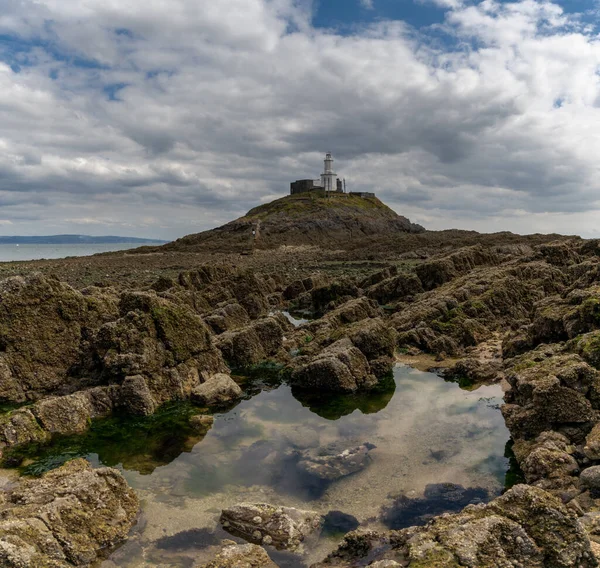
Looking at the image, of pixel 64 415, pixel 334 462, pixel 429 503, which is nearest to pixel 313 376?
pixel 334 462

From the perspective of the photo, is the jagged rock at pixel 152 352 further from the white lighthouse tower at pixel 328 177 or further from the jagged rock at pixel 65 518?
the white lighthouse tower at pixel 328 177

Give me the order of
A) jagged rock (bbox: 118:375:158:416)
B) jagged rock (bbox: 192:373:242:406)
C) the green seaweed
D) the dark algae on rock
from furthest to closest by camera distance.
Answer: jagged rock (bbox: 192:373:242:406), jagged rock (bbox: 118:375:158:416), the green seaweed, the dark algae on rock

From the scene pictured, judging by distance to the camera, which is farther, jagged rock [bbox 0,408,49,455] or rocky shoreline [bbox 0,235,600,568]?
jagged rock [bbox 0,408,49,455]

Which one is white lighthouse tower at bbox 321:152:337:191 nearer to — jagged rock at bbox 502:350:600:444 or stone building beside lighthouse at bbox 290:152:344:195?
stone building beside lighthouse at bbox 290:152:344:195

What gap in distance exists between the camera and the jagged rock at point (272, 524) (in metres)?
10.7

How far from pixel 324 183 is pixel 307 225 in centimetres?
4378

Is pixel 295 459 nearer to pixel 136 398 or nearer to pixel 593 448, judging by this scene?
pixel 136 398

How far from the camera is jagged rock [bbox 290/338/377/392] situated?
68.4 ft

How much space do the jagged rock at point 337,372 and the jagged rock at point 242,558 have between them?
1136 centimetres

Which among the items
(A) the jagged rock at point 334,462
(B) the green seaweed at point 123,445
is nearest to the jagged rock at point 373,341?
(A) the jagged rock at point 334,462

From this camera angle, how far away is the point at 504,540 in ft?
27.2

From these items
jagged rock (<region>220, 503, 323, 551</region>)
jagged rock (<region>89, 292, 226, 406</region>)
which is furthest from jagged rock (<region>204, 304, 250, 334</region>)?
jagged rock (<region>220, 503, 323, 551</region>)

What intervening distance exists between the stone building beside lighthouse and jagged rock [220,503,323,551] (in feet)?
529

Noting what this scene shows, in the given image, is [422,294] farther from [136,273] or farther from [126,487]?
[136,273]
